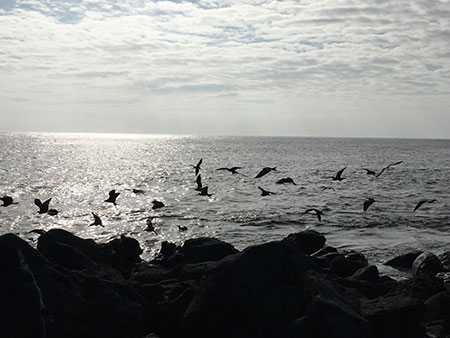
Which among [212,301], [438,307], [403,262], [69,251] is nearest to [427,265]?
[403,262]

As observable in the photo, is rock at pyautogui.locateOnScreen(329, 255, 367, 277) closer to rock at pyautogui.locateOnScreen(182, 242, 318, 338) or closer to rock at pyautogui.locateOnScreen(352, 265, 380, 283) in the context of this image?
rock at pyautogui.locateOnScreen(352, 265, 380, 283)

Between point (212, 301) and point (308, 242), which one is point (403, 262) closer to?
point (308, 242)

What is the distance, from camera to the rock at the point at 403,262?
75.7ft

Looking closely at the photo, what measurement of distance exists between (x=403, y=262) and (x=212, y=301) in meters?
13.3

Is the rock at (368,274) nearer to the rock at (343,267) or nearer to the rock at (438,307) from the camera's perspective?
the rock at (343,267)

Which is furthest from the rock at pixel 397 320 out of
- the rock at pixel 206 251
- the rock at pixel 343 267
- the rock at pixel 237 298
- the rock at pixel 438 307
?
the rock at pixel 206 251

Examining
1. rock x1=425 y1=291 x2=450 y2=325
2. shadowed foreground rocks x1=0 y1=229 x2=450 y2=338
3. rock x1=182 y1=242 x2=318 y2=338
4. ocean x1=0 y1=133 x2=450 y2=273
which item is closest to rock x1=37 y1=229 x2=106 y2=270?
shadowed foreground rocks x1=0 y1=229 x2=450 y2=338

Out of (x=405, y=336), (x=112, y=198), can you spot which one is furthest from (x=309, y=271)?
(x=112, y=198)

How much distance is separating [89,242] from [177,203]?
3020 cm

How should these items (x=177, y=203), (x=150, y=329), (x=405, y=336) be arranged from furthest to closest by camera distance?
(x=177, y=203) < (x=150, y=329) < (x=405, y=336)

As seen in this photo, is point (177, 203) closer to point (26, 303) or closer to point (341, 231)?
point (341, 231)

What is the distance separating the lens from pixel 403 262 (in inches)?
918

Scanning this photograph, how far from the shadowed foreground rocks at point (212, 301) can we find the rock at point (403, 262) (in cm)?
635

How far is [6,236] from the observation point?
11719mm
